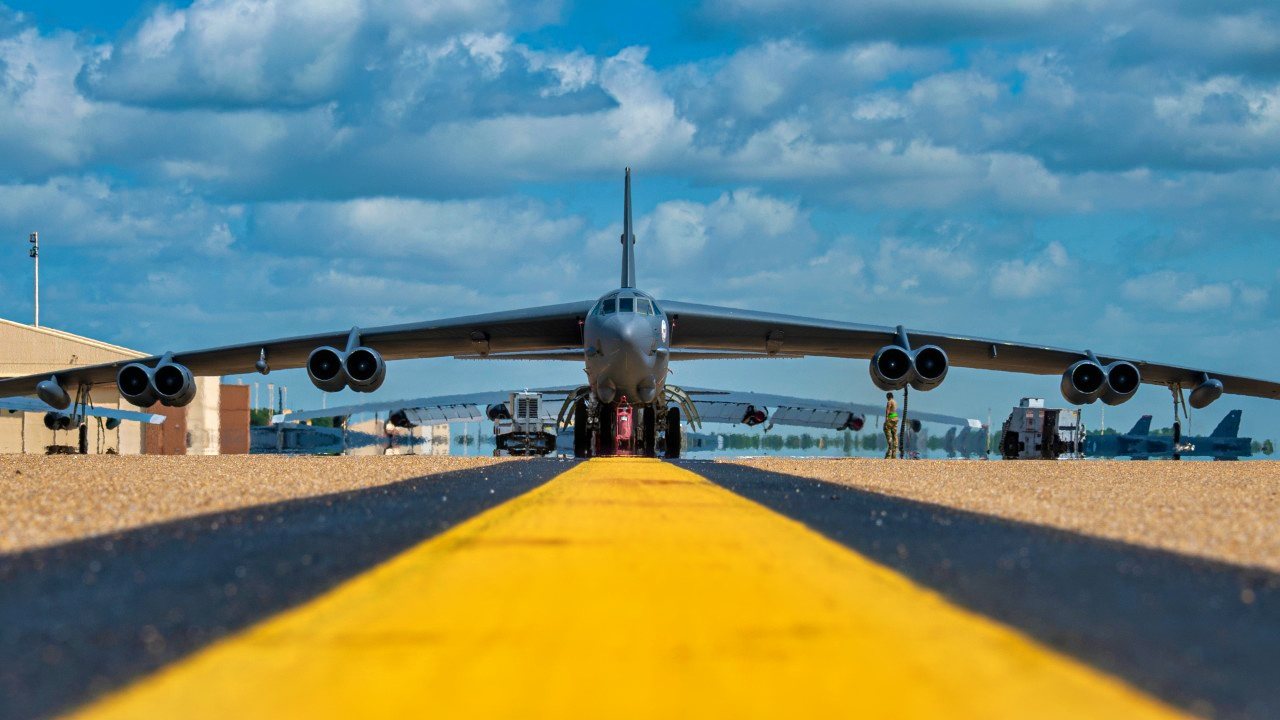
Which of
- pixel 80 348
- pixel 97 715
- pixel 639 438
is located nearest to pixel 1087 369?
pixel 639 438

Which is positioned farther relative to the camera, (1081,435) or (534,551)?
(1081,435)

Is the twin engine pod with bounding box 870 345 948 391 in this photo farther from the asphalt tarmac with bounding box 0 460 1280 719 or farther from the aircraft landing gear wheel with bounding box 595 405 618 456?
the asphalt tarmac with bounding box 0 460 1280 719

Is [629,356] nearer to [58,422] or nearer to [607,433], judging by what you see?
[607,433]

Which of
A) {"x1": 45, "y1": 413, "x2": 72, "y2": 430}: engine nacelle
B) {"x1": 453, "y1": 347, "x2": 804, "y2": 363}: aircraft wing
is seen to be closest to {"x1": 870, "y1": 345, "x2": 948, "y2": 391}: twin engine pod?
{"x1": 453, "y1": 347, "x2": 804, "y2": 363}: aircraft wing

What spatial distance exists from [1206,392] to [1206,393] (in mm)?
30

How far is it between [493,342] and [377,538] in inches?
984

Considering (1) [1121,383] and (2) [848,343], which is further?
(2) [848,343]

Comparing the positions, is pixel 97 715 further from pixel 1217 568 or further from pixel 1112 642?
pixel 1217 568

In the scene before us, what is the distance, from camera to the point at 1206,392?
31.0 m

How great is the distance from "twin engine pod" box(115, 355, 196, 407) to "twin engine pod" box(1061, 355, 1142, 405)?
19.9 m

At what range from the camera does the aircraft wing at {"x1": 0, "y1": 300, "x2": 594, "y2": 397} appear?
2934cm

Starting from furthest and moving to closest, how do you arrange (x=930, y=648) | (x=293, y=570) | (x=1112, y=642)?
1. (x=293, y=570)
2. (x=1112, y=642)
3. (x=930, y=648)

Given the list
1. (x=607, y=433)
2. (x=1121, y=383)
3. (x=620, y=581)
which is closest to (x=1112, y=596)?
(x=620, y=581)

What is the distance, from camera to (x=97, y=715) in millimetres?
2977
